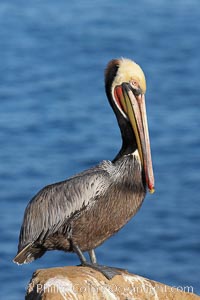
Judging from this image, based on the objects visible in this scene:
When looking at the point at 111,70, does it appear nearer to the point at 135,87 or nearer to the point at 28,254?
the point at 135,87

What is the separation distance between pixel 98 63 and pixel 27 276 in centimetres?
752

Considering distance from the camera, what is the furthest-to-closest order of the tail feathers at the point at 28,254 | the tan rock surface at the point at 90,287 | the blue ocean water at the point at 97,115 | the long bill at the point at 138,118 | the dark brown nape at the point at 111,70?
the blue ocean water at the point at 97,115 < the dark brown nape at the point at 111,70 < the long bill at the point at 138,118 < the tail feathers at the point at 28,254 < the tan rock surface at the point at 90,287

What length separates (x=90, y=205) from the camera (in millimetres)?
9562

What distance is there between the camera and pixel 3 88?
22234 mm

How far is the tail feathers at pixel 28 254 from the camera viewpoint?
31.1 ft

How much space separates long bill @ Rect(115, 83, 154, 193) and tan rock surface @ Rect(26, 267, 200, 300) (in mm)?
705

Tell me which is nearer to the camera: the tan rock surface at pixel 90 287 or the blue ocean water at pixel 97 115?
the tan rock surface at pixel 90 287

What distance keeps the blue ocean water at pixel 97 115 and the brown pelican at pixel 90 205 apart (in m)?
6.47

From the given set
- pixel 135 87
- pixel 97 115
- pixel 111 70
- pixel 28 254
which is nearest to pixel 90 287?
pixel 28 254

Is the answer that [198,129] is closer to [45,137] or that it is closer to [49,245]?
[45,137]

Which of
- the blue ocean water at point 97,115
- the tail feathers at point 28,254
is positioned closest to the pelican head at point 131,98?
the tail feathers at point 28,254

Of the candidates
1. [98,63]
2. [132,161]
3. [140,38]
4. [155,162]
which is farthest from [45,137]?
[132,161]

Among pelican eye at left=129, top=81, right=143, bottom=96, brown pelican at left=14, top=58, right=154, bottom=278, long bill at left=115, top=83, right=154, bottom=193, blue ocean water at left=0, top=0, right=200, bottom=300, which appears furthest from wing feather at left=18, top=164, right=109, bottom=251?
blue ocean water at left=0, top=0, right=200, bottom=300

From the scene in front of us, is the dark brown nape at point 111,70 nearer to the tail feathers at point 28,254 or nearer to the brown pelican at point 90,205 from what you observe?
the brown pelican at point 90,205
